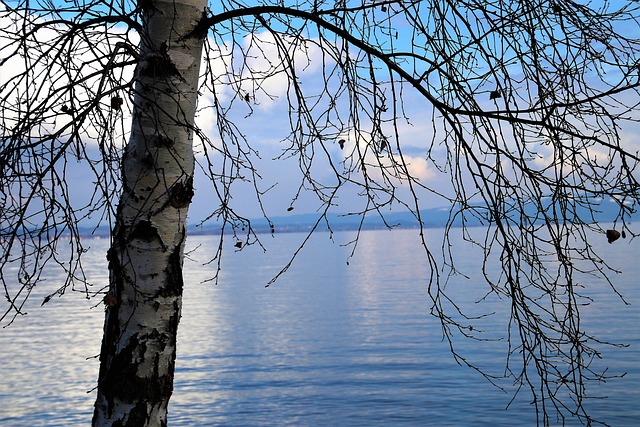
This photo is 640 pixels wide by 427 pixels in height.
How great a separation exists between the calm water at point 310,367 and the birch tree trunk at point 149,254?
277cm

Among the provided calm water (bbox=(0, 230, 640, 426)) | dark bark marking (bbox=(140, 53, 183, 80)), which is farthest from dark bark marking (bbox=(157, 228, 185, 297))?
calm water (bbox=(0, 230, 640, 426))

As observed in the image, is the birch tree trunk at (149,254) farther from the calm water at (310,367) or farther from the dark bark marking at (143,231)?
the calm water at (310,367)

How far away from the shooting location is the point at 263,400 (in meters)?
17.8

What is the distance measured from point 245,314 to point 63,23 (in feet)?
107

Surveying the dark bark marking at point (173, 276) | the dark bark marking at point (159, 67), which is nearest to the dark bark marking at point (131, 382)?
the dark bark marking at point (173, 276)

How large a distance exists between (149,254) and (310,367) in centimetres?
1853

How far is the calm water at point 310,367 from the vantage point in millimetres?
16297

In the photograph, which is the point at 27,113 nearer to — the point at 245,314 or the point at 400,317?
the point at 400,317

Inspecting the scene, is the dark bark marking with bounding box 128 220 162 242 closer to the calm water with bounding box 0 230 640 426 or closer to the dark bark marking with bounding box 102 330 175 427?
the dark bark marking with bounding box 102 330 175 427

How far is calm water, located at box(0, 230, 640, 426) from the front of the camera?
16.3 m

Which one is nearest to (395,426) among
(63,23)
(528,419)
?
(528,419)

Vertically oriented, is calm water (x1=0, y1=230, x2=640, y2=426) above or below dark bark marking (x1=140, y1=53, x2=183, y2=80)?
below

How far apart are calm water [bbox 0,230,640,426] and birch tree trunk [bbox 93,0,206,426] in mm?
2766

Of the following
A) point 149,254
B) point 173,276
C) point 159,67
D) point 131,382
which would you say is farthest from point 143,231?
point 159,67
